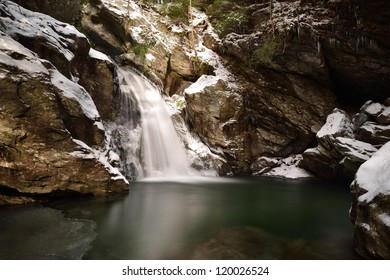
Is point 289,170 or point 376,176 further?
point 289,170

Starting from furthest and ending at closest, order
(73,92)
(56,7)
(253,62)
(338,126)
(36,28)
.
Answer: (253,62) < (56,7) < (338,126) < (36,28) < (73,92)

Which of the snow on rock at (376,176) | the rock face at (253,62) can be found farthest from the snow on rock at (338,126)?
the snow on rock at (376,176)

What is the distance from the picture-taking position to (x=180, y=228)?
6.50 meters

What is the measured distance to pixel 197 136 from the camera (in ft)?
55.5

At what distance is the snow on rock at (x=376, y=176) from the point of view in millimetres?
4302

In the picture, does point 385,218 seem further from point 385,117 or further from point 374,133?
point 385,117

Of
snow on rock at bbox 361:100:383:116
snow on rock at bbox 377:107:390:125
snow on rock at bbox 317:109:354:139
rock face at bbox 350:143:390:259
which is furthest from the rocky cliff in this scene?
rock face at bbox 350:143:390:259

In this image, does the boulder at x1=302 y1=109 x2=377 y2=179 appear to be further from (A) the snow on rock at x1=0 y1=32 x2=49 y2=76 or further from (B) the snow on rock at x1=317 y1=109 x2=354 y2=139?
(A) the snow on rock at x1=0 y1=32 x2=49 y2=76

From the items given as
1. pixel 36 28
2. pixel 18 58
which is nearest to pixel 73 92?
pixel 18 58

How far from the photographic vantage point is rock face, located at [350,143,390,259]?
4.04 metres

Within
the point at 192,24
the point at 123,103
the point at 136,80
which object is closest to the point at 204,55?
the point at 192,24

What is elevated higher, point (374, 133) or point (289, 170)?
point (374, 133)

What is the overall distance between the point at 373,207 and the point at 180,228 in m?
3.98
